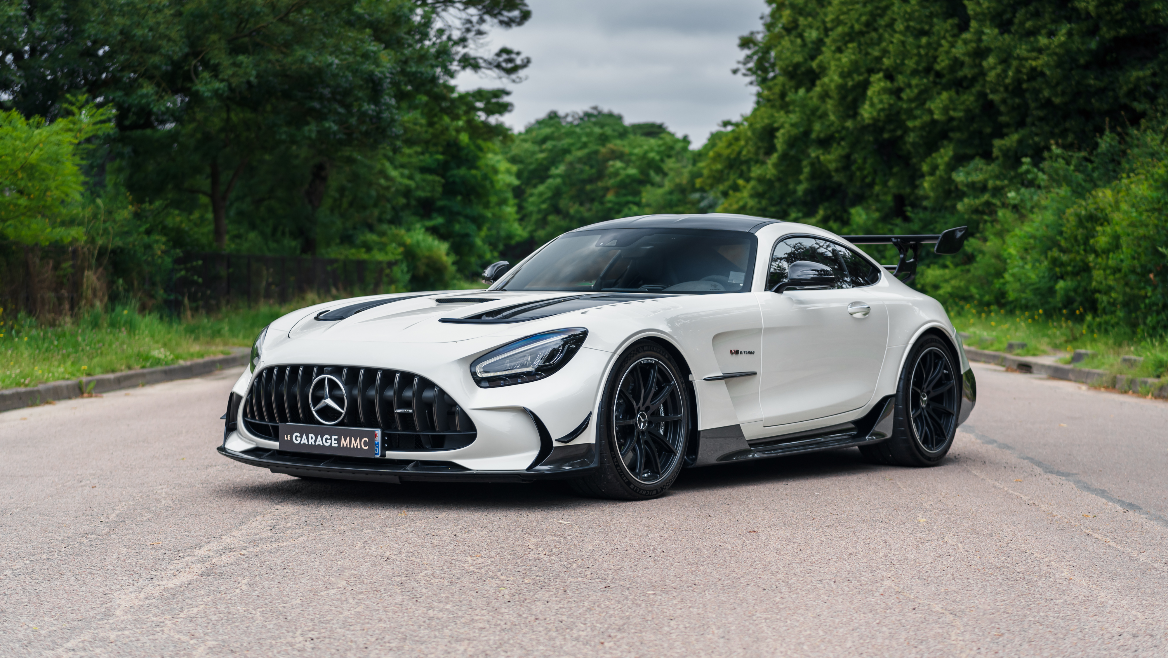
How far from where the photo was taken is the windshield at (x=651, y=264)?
7199mm

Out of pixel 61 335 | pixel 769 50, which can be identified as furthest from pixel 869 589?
pixel 769 50

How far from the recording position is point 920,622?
13.6 feet

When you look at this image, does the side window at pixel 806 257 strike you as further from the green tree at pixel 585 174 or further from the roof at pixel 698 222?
the green tree at pixel 585 174

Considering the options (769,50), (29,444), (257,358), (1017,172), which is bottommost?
(29,444)

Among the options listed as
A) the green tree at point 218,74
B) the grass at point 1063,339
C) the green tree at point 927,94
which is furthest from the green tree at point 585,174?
the grass at point 1063,339

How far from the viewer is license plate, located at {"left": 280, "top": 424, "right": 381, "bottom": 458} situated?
590 centimetres

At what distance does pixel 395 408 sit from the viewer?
5875mm

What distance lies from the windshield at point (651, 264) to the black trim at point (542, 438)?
5.08 ft

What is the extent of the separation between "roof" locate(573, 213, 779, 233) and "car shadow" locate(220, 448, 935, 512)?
1516mm

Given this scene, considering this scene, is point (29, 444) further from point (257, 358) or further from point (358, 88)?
point (358, 88)

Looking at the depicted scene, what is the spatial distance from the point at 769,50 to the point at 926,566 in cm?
5212

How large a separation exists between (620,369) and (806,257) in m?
2.19

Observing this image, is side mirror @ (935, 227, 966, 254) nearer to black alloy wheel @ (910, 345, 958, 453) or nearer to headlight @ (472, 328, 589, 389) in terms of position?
black alloy wheel @ (910, 345, 958, 453)

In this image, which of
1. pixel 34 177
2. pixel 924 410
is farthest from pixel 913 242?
pixel 34 177
